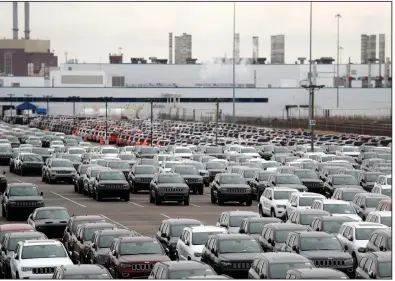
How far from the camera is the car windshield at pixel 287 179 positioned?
45562 millimetres

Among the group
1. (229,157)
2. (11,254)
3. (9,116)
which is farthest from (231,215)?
(9,116)

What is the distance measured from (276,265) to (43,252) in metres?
6.15

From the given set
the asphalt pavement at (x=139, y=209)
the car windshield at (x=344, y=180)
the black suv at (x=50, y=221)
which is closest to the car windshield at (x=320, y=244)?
the black suv at (x=50, y=221)

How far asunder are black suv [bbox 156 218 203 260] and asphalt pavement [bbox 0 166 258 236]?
18.7 ft

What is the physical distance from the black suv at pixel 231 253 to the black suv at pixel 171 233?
99.3 inches

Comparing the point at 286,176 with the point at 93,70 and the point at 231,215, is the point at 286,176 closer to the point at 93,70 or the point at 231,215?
the point at 231,215

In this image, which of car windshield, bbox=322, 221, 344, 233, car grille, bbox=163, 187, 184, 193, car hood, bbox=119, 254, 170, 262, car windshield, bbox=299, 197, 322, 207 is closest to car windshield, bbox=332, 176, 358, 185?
car grille, bbox=163, 187, 184, 193

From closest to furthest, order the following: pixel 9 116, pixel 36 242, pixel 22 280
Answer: pixel 22 280, pixel 36 242, pixel 9 116

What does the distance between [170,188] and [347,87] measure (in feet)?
442

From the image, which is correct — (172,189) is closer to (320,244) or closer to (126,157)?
(126,157)

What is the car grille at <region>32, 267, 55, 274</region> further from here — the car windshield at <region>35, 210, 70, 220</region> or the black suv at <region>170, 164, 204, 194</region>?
the black suv at <region>170, 164, 204, 194</region>

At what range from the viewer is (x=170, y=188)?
4625 centimetres

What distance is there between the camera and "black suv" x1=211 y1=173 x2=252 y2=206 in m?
45.6

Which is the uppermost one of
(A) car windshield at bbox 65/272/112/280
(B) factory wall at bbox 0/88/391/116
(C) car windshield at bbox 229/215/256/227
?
(B) factory wall at bbox 0/88/391/116
